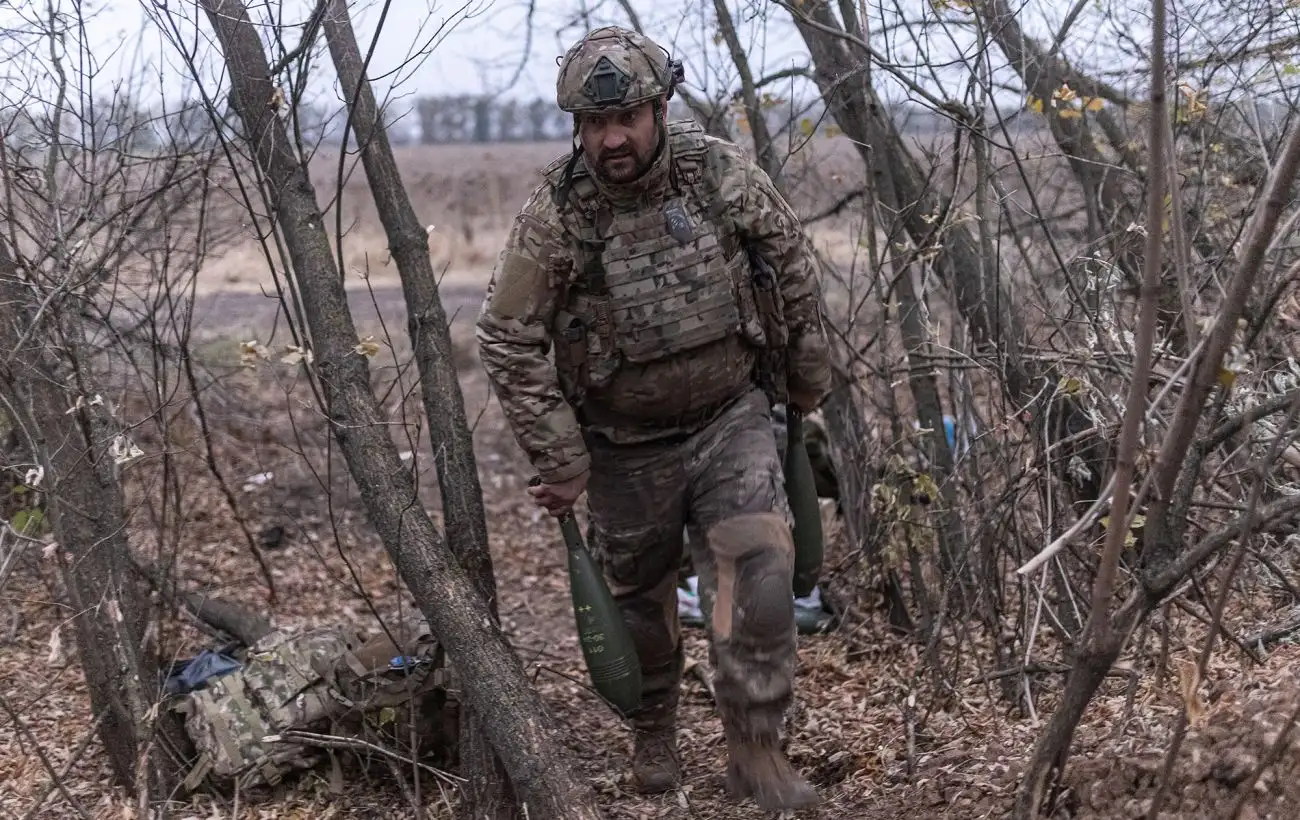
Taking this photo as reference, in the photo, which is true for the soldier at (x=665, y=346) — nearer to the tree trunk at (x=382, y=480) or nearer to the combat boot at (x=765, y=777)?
the combat boot at (x=765, y=777)

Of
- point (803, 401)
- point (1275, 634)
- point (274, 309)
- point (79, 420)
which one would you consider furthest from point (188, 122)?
point (274, 309)

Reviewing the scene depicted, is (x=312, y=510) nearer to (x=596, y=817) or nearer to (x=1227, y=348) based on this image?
(x=596, y=817)

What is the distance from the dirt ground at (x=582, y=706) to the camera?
2.92 m

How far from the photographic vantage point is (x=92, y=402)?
12.2ft

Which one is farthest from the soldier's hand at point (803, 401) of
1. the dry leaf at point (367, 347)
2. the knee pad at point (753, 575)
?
the dry leaf at point (367, 347)

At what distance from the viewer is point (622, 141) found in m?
3.57

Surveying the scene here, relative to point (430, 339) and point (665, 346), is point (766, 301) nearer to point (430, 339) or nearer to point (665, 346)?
point (665, 346)

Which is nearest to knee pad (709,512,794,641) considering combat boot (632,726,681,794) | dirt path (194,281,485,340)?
combat boot (632,726,681,794)

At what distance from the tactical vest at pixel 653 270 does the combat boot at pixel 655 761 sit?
50.3 inches

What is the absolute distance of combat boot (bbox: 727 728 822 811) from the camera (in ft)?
11.5

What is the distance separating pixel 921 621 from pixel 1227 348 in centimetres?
310

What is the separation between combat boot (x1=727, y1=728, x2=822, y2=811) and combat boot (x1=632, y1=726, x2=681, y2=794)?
0.59 m

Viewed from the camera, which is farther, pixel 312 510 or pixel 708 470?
pixel 312 510

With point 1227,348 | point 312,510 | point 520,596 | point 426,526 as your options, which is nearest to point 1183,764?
point 1227,348
